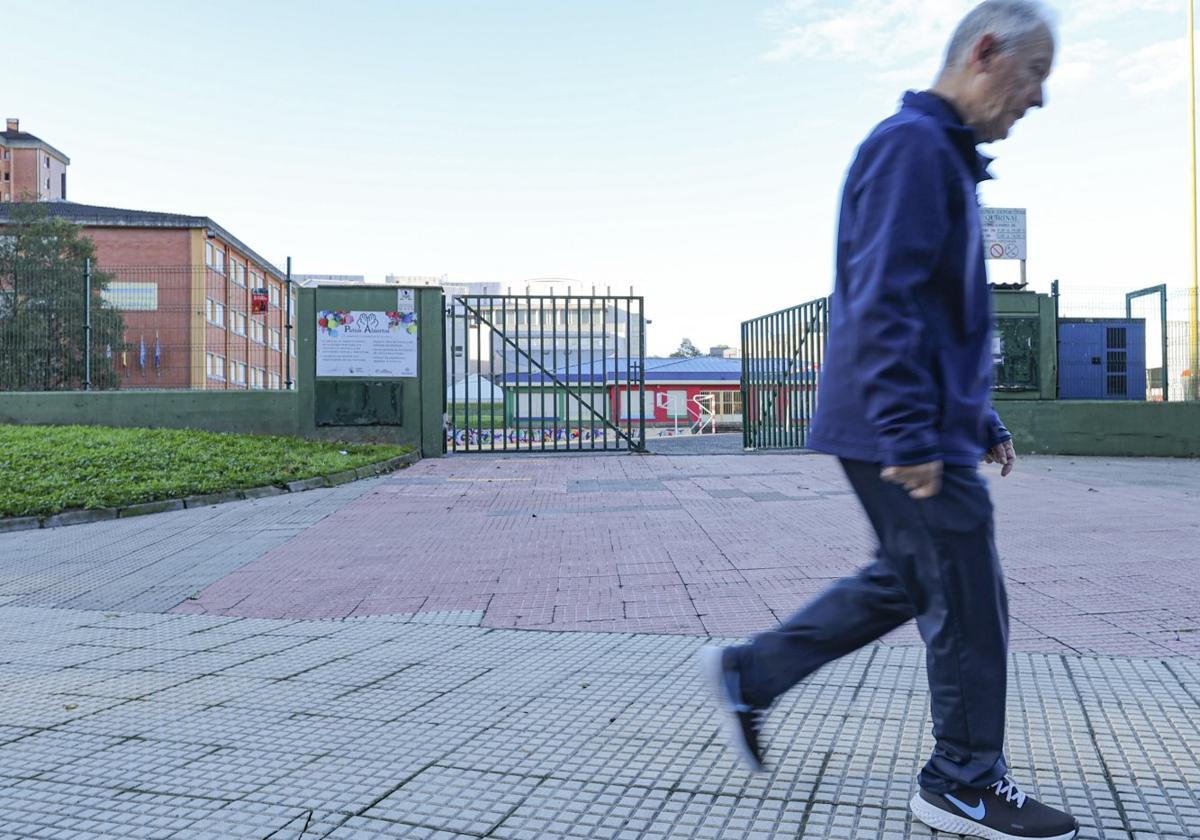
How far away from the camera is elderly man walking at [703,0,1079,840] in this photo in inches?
80.0

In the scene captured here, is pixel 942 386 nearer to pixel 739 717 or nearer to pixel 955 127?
pixel 955 127

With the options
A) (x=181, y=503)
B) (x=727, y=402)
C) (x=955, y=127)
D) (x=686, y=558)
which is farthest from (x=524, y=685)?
(x=727, y=402)

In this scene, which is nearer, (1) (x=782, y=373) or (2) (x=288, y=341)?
(2) (x=288, y=341)

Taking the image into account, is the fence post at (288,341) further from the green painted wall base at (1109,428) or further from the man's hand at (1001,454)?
the man's hand at (1001,454)

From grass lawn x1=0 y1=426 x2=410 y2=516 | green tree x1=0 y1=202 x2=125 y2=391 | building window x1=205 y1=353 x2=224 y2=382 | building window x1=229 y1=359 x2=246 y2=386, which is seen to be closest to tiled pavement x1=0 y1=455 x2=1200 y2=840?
grass lawn x1=0 y1=426 x2=410 y2=516

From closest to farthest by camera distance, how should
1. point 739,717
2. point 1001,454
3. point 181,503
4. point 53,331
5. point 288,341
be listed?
1. point 739,717
2. point 1001,454
3. point 181,503
4. point 288,341
5. point 53,331

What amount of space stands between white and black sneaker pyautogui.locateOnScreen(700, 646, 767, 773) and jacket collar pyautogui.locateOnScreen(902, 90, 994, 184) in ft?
4.24

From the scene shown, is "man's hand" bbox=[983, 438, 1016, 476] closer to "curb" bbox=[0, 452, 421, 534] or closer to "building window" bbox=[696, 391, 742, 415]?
"curb" bbox=[0, 452, 421, 534]

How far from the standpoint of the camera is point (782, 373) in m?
15.0

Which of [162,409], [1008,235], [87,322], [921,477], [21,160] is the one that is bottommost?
[921,477]

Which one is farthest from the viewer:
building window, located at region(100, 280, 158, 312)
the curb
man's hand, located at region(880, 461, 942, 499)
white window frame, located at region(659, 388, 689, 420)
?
white window frame, located at region(659, 388, 689, 420)

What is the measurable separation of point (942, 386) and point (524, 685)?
196cm

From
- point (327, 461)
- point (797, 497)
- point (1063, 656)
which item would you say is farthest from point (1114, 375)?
point (1063, 656)

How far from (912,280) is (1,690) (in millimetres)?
3462
